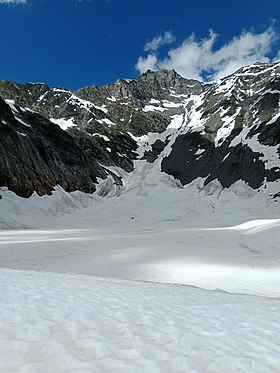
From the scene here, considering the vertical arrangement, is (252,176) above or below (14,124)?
below

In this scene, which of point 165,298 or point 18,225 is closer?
point 165,298

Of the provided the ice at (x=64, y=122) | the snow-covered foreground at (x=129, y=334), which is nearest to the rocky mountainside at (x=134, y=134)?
the ice at (x=64, y=122)

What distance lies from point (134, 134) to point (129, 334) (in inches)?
4882

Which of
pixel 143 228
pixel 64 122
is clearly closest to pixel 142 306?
pixel 143 228

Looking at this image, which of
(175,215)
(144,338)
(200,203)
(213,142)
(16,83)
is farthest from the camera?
(16,83)

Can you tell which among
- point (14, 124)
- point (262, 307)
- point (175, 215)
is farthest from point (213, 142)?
point (262, 307)

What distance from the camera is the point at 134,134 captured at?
128 m

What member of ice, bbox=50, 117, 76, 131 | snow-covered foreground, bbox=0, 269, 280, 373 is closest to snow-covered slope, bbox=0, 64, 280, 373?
snow-covered foreground, bbox=0, 269, 280, 373

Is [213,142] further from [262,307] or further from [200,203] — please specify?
A: [262,307]

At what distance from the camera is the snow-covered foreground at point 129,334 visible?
4.56m

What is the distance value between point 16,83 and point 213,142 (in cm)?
9494

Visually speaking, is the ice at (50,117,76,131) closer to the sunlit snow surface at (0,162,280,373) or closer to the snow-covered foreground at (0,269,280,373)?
the sunlit snow surface at (0,162,280,373)

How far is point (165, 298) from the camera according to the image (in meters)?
9.82

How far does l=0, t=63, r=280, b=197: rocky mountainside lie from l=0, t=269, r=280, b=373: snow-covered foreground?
51732mm
